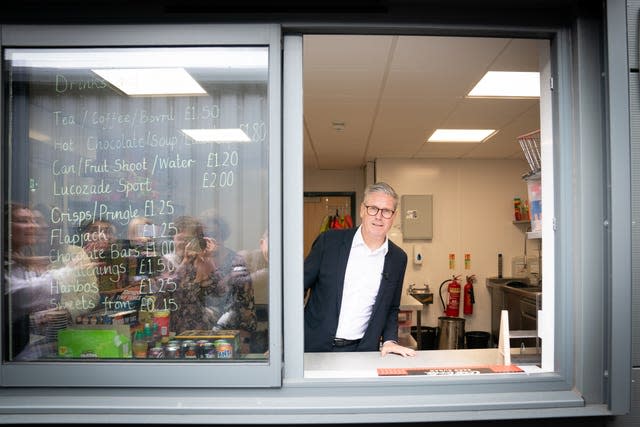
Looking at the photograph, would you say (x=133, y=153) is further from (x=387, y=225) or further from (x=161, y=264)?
(x=387, y=225)

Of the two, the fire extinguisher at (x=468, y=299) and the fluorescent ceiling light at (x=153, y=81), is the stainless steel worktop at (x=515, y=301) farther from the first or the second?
the fluorescent ceiling light at (x=153, y=81)

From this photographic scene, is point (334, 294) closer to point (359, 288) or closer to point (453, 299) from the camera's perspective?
point (359, 288)

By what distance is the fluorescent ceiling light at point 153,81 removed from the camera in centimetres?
176

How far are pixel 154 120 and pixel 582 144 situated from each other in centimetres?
164

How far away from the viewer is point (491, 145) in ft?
18.6

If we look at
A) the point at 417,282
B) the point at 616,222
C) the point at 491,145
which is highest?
the point at 491,145

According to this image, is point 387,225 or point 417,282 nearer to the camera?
point 387,225

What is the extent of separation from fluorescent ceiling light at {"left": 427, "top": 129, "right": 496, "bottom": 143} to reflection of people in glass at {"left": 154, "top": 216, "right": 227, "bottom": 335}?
374cm

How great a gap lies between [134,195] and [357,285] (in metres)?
1.27

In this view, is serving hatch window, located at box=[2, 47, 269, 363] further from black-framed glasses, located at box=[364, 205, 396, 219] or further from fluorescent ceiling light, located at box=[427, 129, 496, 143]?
fluorescent ceiling light, located at box=[427, 129, 496, 143]

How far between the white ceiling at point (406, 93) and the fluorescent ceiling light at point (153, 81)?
114 centimetres

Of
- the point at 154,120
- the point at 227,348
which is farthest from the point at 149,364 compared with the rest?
the point at 154,120

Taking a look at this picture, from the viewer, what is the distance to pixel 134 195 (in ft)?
5.77

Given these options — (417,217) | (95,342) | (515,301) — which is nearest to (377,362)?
(95,342)
